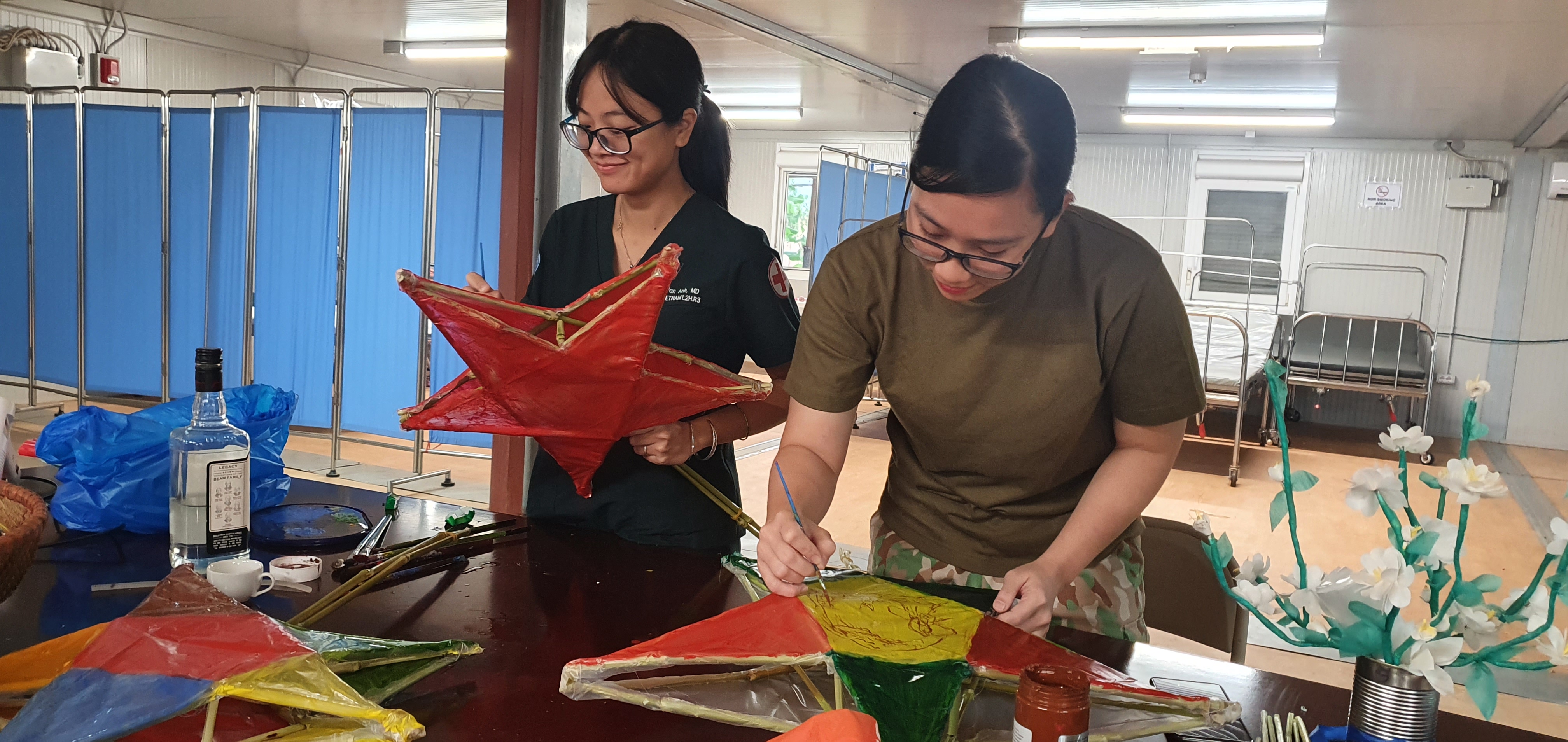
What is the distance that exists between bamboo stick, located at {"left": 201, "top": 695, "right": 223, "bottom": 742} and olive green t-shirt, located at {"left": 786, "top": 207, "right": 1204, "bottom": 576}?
2.68 feet

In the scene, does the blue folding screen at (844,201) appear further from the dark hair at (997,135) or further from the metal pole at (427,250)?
the dark hair at (997,135)

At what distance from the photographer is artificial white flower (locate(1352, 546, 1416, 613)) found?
780 millimetres

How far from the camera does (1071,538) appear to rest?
1327mm

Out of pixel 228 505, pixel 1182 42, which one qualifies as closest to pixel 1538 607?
pixel 228 505

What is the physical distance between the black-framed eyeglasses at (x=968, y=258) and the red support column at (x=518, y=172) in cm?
290

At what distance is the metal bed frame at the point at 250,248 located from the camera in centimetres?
495

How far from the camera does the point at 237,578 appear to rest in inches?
49.8

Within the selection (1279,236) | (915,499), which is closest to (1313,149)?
(1279,236)

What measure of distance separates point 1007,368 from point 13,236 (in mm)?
6780

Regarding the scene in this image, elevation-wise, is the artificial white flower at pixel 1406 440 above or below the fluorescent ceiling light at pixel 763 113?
below

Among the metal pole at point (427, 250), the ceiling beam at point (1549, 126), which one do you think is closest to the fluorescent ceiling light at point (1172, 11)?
the ceiling beam at point (1549, 126)

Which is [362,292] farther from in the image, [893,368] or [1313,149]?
[1313,149]

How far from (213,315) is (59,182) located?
1.31 m

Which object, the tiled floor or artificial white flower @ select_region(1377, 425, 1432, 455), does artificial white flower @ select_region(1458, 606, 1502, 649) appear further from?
the tiled floor
